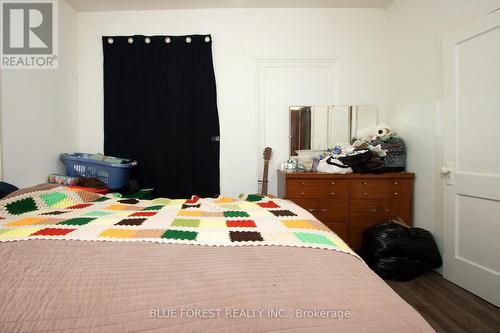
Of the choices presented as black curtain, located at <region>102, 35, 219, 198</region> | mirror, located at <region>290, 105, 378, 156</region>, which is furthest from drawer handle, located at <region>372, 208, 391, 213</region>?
black curtain, located at <region>102, 35, 219, 198</region>

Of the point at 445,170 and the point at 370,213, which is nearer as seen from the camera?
the point at 445,170

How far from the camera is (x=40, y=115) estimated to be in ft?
7.24

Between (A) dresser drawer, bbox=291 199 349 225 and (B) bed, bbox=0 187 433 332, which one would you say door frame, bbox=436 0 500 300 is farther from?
(B) bed, bbox=0 187 433 332

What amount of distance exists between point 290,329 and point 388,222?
2.15m

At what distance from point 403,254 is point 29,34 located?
151 inches

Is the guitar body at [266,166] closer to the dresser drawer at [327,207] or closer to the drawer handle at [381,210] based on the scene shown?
the dresser drawer at [327,207]

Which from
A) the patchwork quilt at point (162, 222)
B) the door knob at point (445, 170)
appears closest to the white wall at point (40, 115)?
the patchwork quilt at point (162, 222)

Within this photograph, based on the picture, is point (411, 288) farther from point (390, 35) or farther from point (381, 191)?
point (390, 35)

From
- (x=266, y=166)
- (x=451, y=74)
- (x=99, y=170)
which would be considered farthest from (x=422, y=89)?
(x=99, y=170)

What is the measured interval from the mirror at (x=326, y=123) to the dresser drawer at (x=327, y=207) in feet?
2.24

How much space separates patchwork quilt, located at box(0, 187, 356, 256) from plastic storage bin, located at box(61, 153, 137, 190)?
641 mm

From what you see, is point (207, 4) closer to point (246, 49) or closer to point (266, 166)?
point (246, 49)

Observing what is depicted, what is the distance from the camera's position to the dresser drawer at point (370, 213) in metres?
2.35

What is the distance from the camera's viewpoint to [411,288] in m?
1.87
